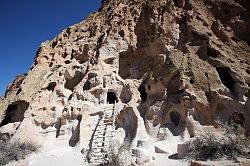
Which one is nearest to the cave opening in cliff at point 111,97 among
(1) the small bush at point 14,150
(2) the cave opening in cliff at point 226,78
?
(1) the small bush at point 14,150

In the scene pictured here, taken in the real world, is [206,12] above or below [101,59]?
above

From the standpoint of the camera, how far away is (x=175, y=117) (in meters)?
11.8

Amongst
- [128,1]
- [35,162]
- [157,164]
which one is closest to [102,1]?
[128,1]

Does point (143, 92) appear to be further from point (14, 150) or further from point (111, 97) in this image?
point (14, 150)

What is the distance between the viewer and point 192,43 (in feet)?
42.8

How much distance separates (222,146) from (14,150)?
801 cm

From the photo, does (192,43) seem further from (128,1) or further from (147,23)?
(128,1)

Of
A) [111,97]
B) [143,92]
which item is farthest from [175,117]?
[111,97]

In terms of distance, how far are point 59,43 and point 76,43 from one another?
1.72 metres

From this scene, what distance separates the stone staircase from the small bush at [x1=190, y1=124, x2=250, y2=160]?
3487mm

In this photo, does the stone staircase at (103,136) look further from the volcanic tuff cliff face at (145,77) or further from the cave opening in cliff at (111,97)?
the cave opening in cliff at (111,97)

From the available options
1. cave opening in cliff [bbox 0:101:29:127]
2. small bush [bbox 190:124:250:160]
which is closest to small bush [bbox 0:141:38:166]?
cave opening in cliff [bbox 0:101:29:127]

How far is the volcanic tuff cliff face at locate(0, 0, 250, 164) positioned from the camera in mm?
11453

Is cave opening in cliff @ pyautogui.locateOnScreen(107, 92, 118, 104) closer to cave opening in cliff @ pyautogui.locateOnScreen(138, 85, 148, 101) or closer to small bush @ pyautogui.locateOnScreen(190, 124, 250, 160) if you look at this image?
cave opening in cliff @ pyautogui.locateOnScreen(138, 85, 148, 101)
